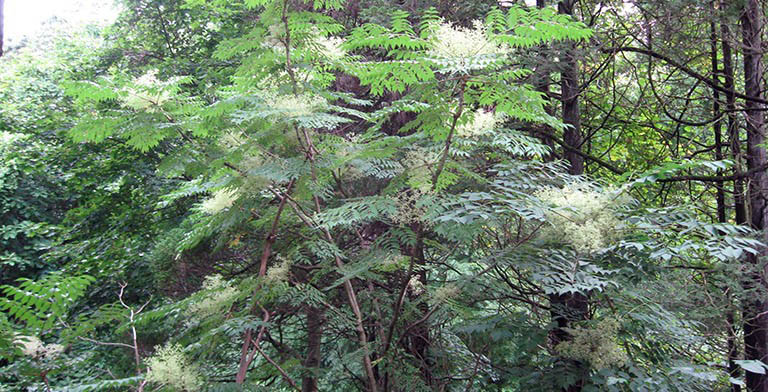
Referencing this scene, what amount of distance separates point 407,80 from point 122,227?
5.99 meters

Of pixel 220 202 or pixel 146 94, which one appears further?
pixel 220 202

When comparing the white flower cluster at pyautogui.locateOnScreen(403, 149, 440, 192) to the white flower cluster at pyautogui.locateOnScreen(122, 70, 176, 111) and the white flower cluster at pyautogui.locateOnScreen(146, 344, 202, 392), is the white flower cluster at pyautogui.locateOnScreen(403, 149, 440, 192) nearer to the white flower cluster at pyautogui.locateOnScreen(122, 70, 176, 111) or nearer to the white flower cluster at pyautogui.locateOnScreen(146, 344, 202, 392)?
the white flower cluster at pyautogui.locateOnScreen(122, 70, 176, 111)

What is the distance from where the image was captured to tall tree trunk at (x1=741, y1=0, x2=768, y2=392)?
5.44 meters

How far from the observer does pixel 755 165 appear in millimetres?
5664

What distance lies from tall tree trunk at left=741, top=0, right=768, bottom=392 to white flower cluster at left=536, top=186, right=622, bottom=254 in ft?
11.7

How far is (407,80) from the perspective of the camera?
8.77ft

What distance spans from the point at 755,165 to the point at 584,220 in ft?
13.7

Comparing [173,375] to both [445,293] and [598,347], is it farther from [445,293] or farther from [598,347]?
[598,347]

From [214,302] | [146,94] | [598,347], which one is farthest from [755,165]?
[146,94]

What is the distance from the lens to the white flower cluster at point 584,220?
8.68 ft

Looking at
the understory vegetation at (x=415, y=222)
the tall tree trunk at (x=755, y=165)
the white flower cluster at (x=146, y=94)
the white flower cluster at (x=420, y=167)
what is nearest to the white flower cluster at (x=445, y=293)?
the understory vegetation at (x=415, y=222)

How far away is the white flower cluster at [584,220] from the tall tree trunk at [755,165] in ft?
11.7

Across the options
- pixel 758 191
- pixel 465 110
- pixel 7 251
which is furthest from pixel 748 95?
pixel 7 251

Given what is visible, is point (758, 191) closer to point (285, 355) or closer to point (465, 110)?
point (465, 110)
